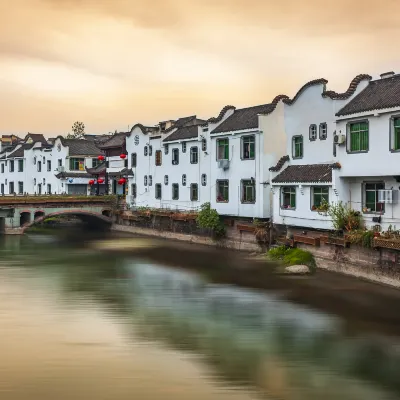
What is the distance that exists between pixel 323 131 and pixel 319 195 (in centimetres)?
403

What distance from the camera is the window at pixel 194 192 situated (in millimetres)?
43594

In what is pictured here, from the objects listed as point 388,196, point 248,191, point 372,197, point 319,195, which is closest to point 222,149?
point 248,191

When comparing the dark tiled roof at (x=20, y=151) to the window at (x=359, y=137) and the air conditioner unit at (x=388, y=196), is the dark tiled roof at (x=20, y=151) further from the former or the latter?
the air conditioner unit at (x=388, y=196)

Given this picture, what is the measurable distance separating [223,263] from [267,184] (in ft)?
20.0

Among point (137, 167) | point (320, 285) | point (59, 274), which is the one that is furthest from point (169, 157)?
point (320, 285)

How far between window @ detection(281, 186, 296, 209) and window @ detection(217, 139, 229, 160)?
7.28 meters

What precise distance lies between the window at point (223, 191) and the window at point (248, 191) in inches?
83.6

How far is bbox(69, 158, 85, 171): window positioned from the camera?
65.1 metres

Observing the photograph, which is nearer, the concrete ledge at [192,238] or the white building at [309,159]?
the white building at [309,159]

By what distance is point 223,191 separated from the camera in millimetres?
39375

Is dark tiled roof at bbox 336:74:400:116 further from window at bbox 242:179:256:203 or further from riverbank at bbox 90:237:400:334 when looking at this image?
window at bbox 242:179:256:203

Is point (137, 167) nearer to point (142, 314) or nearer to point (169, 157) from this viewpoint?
point (169, 157)

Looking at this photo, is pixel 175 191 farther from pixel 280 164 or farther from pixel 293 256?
pixel 293 256

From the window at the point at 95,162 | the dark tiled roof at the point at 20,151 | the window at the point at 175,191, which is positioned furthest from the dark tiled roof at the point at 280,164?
the dark tiled roof at the point at 20,151
